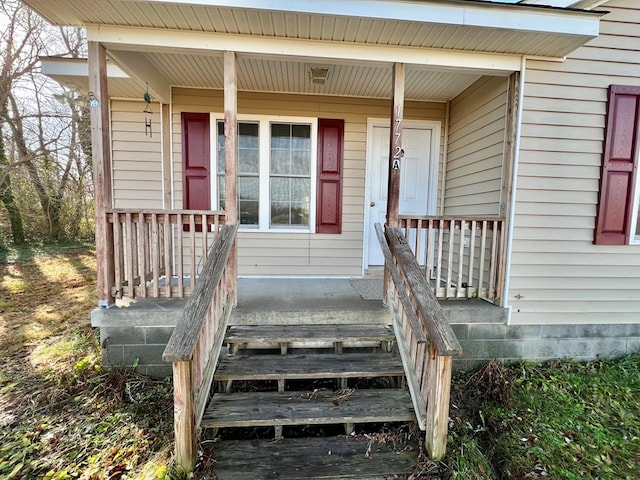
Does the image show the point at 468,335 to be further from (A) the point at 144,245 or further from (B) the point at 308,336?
(A) the point at 144,245

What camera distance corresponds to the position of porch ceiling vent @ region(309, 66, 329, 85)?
10.8ft

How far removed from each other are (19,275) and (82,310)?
2.94m

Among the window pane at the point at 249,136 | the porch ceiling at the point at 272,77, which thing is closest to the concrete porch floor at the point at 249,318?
the window pane at the point at 249,136

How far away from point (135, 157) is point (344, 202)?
8.71ft

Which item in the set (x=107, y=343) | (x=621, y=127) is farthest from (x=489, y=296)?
(x=107, y=343)

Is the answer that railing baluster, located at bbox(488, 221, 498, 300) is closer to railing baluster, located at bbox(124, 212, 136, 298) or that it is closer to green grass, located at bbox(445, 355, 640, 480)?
green grass, located at bbox(445, 355, 640, 480)

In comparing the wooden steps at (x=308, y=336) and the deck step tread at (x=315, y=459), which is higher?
the wooden steps at (x=308, y=336)

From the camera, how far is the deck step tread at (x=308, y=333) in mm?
2600

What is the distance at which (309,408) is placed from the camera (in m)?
2.17

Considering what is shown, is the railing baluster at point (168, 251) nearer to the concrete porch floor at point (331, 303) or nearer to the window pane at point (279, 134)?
the concrete porch floor at point (331, 303)

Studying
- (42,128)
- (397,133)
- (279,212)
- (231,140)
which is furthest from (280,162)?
(42,128)

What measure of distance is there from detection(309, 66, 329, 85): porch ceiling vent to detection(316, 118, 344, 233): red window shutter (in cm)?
58

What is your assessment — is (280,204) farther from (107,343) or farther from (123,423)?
(123,423)

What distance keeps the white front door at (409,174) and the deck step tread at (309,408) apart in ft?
7.54
